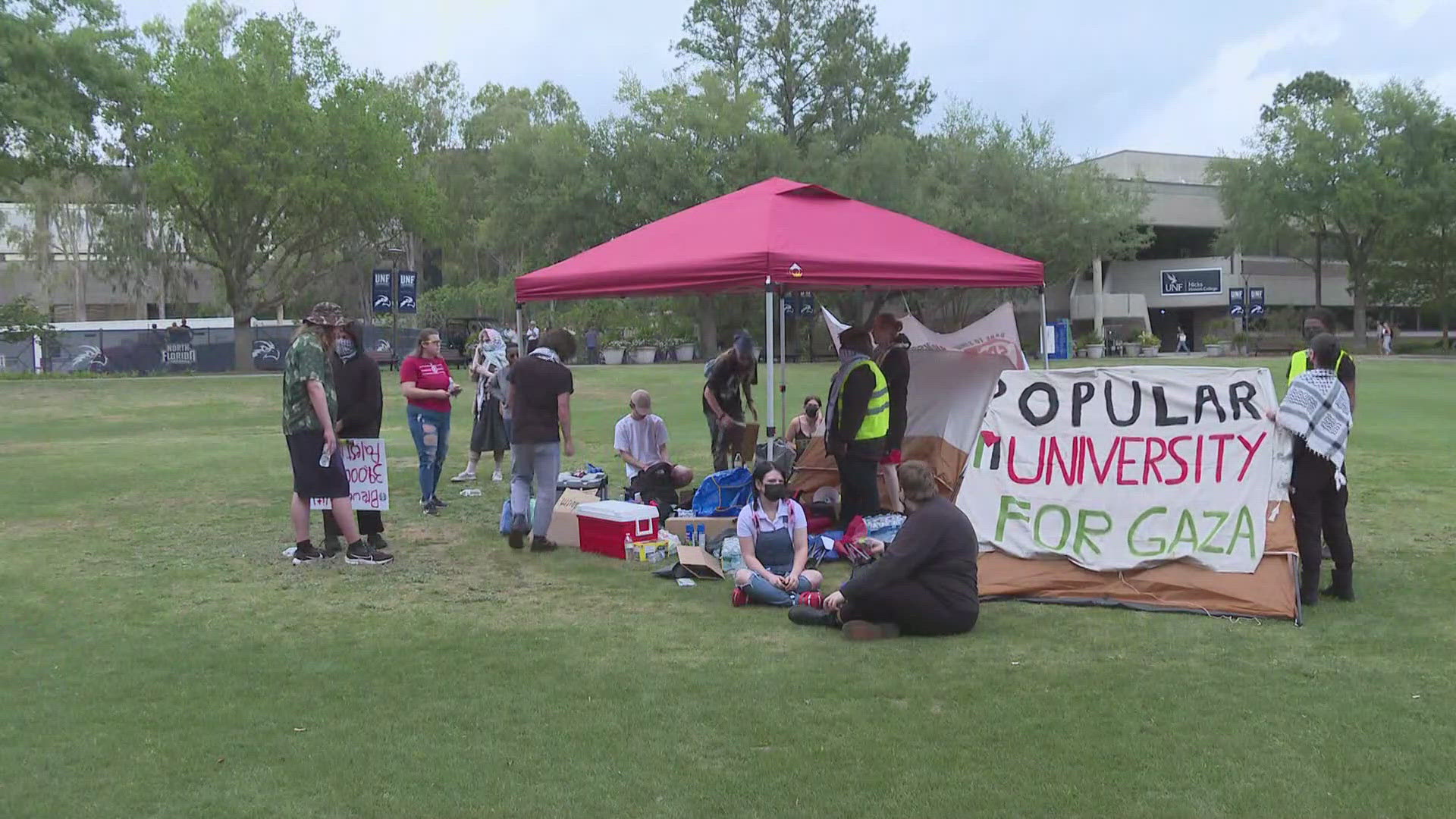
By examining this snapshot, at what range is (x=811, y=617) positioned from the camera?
20.9 feet

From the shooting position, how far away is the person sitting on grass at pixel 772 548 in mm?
6871

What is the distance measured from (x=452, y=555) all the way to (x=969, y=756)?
5.14 m

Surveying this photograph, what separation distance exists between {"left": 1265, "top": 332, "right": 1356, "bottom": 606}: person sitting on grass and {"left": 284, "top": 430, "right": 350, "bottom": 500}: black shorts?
6023 millimetres

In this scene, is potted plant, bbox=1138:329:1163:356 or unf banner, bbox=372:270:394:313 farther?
potted plant, bbox=1138:329:1163:356

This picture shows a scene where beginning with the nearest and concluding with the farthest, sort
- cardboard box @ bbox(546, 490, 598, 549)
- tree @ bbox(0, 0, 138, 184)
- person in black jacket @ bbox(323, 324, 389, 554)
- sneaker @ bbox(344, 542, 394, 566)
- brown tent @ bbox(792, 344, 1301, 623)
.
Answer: brown tent @ bbox(792, 344, 1301, 623)
sneaker @ bbox(344, 542, 394, 566)
person in black jacket @ bbox(323, 324, 389, 554)
cardboard box @ bbox(546, 490, 598, 549)
tree @ bbox(0, 0, 138, 184)

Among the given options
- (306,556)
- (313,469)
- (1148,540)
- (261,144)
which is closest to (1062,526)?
(1148,540)

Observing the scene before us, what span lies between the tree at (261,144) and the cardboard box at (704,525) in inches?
1258

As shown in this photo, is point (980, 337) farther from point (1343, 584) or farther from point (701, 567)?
point (1343, 584)

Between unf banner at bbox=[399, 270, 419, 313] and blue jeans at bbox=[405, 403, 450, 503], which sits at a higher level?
unf banner at bbox=[399, 270, 419, 313]

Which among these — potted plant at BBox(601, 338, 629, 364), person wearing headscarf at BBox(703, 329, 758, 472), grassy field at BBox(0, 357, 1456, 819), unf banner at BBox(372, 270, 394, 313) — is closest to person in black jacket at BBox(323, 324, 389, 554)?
grassy field at BBox(0, 357, 1456, 819)

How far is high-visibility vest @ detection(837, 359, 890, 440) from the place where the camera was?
819 centimetres

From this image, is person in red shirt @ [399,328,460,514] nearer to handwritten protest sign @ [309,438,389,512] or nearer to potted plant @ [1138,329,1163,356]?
handwritten protest sign @ [309,438,389,512]

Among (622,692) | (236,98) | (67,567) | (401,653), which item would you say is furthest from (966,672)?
(236,98)

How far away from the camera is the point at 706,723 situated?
4.86 metres
